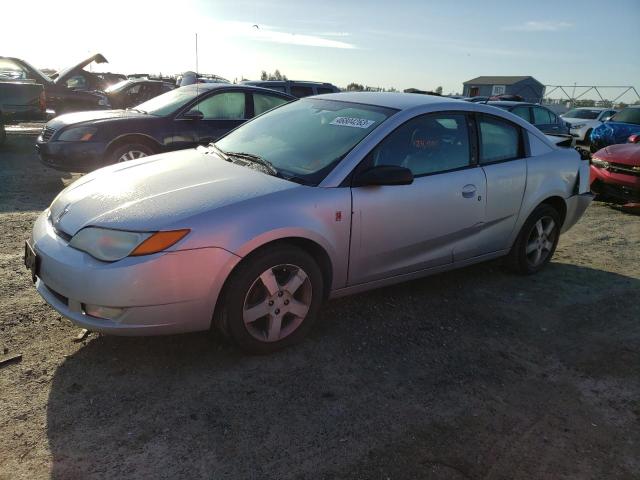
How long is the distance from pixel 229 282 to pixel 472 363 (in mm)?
1633

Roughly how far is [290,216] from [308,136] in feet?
3.11

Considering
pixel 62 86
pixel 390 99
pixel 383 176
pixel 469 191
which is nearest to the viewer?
pixel 383 176

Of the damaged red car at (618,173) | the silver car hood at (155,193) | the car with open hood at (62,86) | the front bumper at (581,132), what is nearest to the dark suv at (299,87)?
the car with open hood at (62,86)

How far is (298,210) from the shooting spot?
3072mm

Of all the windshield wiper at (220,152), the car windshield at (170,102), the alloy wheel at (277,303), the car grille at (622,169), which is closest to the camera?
the alloy wheel at (277,303)

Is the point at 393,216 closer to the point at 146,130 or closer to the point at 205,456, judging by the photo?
the point at 205,456

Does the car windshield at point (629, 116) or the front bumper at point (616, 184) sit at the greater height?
the car windshield at point (629, 116)

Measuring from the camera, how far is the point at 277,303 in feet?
10.2

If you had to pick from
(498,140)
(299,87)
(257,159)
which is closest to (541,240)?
(498,140)

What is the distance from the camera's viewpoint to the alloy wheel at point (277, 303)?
9.92ft

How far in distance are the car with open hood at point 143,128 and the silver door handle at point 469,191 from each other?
174 inches

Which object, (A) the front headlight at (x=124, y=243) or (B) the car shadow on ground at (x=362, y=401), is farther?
(A) the front headlight at (x=124, y=243)

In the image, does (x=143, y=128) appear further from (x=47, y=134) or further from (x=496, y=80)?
(x=496, y=80)

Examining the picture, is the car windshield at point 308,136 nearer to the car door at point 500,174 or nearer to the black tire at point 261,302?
the black tire at point 261,302
